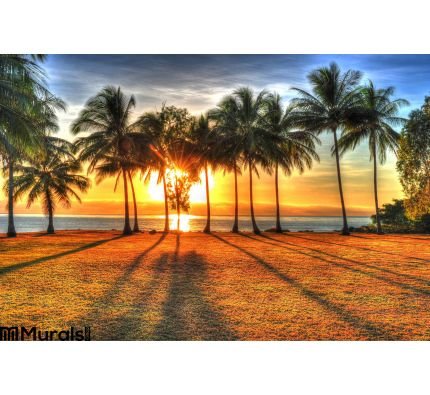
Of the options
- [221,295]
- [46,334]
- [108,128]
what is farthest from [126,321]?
[108,128]

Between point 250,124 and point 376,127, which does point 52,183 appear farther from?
point 376,127

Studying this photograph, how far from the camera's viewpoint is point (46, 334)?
3.71 metres

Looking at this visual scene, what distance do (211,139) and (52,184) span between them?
6.67 meters

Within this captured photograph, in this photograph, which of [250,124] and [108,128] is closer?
[108,128]

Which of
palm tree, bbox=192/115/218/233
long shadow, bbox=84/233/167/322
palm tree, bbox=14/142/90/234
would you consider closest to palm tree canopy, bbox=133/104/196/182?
palm tree, bbox=192/115/218/233

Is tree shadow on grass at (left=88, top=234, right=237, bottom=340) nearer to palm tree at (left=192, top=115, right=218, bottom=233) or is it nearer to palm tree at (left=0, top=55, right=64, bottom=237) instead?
palm tree at (left=0, top=55, right=64, bottom=237)

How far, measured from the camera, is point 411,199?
9.48m

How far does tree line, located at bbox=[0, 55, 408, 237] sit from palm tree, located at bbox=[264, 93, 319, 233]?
0.12 ft

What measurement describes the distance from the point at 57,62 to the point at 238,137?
24.0 ft

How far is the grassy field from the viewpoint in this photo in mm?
3613

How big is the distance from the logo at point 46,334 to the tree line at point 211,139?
22.6 feet

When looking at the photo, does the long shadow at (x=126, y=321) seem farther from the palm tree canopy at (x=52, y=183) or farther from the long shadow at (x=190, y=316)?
the palm tree canopy at (x=52, y=183)

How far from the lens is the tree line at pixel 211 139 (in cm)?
1164

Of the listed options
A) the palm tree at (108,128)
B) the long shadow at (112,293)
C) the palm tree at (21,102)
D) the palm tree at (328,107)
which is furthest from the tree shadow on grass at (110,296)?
the palm tree at (328,107)
